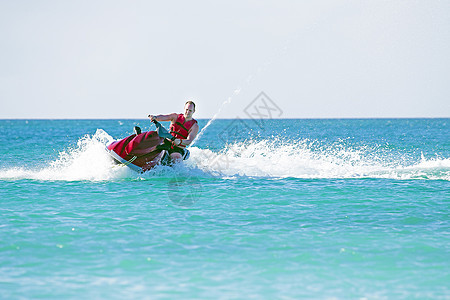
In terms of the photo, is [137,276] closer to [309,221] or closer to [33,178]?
[309,221]

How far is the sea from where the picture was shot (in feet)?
16.7

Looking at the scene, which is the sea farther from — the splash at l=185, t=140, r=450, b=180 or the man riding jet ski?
the splash at l=185, t=140, r=450, b=180

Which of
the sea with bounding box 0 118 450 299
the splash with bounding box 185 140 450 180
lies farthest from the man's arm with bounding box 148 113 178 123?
the splash with bounding box 185 140 450 180

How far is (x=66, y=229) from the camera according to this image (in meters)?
7.09

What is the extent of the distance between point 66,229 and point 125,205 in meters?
1.88

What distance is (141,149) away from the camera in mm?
11539

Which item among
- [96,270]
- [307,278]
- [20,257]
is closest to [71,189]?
[20,257]

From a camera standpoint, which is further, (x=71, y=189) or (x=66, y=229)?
(x=71, y=189)

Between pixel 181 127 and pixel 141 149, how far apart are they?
3.45 ft

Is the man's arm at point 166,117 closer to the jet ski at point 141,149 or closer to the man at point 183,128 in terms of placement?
the man at point 183,128
